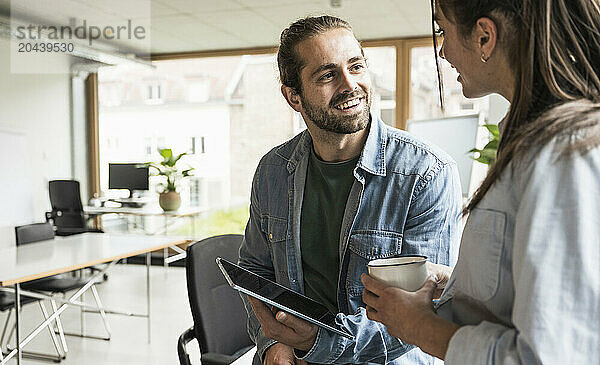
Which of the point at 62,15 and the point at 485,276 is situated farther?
the point at 62,15

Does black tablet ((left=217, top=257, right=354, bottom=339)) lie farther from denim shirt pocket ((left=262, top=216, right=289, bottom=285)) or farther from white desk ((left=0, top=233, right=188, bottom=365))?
white desk ((left=0, top=233, right=188, bottom=365))

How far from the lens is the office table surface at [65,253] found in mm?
3406

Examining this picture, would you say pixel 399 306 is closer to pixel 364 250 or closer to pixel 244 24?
pixel 364 250

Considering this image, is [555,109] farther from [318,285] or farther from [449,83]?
[449,83]

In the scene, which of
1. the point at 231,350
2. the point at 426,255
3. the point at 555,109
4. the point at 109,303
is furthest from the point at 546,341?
the point at 109,303

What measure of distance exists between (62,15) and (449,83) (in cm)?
432

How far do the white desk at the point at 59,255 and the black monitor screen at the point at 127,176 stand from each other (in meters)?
2.85

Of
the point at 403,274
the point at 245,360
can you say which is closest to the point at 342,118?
the point at 403,274

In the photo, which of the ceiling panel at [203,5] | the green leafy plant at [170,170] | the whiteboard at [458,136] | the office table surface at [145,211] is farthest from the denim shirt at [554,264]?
the green leafy plant at [170,170]

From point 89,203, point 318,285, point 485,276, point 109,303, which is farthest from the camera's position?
point 89,203

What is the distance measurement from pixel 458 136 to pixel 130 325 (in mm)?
3183

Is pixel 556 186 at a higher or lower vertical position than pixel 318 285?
higher

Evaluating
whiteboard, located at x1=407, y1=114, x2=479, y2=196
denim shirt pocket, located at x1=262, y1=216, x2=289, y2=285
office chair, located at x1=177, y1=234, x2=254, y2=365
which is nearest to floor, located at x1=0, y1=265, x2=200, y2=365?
office chair, located at x1=177, y1=234, x2=254, y2=365

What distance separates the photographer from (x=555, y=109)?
0.80 metres
